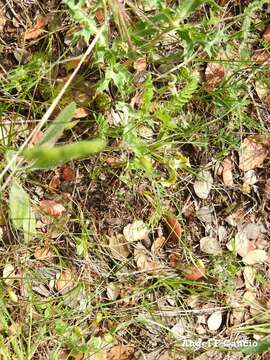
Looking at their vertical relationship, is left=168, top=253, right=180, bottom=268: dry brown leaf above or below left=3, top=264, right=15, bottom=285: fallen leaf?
below

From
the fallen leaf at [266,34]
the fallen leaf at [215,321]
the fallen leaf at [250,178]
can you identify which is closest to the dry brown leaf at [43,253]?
the fallen leaf at [215,321]

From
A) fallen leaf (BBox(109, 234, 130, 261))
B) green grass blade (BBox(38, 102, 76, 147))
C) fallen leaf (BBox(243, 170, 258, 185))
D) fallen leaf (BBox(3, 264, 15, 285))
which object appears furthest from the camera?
fallen leaf (BBox(243, 170, 258, 185))

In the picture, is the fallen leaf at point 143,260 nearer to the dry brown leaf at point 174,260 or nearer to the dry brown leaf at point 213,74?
the dry brown leaf at point 174,260

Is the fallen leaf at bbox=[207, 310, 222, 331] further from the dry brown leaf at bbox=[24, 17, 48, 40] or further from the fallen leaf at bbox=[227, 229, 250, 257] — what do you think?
the dry brown leaf at bbox=[24, 17, 48, 40]

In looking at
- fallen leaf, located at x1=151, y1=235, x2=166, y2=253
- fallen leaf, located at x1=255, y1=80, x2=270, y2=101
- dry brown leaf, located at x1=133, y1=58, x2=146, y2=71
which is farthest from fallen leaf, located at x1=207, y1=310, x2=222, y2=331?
dry brown leaf, located at x1=133, y1=58, x2=146, y2=71

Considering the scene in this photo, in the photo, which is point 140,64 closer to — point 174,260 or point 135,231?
point 135,231

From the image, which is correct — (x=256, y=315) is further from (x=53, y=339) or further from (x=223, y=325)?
(x=53, y=339)
